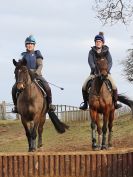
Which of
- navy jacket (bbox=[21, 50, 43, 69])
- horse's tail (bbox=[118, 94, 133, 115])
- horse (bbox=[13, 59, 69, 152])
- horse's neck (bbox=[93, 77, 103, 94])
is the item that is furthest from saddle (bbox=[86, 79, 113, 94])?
horse's tail (bbox=[118, 94, 133, 115])

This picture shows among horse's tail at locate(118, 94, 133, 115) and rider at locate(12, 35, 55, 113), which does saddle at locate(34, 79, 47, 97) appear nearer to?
rider at locate(12, 35, 55, 113)

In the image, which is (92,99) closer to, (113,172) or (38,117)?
(38,117)

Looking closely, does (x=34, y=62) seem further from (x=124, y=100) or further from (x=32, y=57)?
(x=124, y=100)

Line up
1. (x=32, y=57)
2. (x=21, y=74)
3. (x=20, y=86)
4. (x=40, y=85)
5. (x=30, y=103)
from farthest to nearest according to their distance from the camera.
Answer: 1. (x=40, y=85)
2. (x=32, y=57)
3. (x=30, y=103)
4. (x=21, y=74)
5. (x=20, y=86)

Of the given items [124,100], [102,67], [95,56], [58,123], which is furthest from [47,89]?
[124,100]

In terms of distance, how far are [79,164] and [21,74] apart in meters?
3.04

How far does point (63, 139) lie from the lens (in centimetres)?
2678

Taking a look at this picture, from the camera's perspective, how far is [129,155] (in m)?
13.5

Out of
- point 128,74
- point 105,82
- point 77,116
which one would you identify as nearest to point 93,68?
point 105,82

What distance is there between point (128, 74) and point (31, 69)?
48.8 metres

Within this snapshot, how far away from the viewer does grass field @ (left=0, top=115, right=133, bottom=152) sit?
22.0 metres

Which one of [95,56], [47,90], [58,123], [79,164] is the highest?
[95,56]

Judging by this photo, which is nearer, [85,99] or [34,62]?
[34,62]

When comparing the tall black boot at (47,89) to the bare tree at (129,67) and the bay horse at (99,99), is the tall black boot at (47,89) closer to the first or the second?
the bay horse at (99,99)
